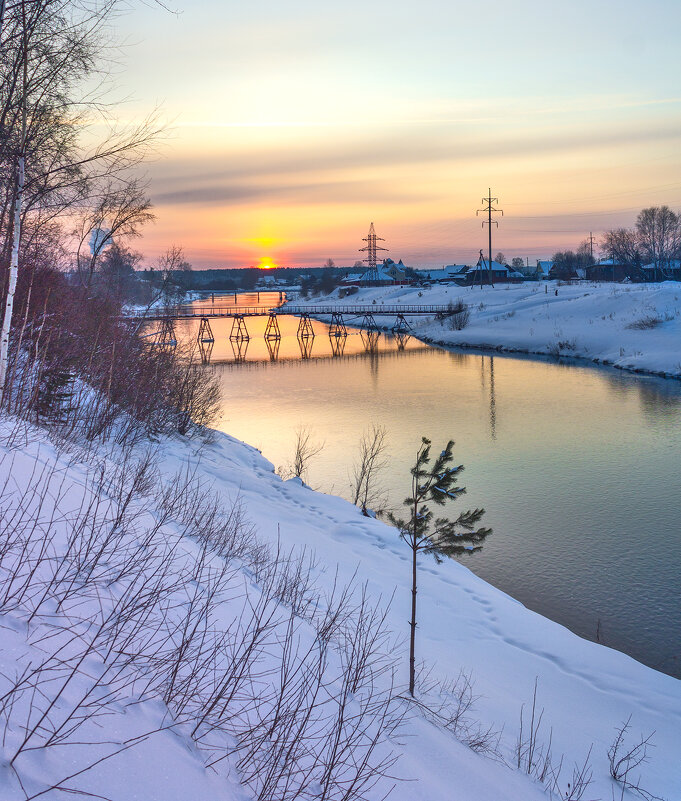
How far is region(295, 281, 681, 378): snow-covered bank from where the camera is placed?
3988 centimetres

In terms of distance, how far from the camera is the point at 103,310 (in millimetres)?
16578

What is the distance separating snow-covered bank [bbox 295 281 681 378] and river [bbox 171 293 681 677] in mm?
3999

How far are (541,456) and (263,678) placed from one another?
16751 mm

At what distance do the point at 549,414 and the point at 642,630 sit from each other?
16.5 meters

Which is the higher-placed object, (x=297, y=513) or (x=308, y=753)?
(x=308, y=753)

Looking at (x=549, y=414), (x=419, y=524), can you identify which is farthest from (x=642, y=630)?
(x=549, y=414)

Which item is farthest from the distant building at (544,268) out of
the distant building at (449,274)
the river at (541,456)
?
the river at (541,456)

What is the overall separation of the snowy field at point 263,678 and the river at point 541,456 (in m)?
1.74

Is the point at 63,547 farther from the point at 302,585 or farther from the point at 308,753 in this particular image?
the point at 302,585

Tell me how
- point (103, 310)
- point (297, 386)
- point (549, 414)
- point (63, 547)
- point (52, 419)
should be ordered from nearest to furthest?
point (63, 547) → point (52, 419) → point (103, 310) → point (549, 414) → point (297, 386)

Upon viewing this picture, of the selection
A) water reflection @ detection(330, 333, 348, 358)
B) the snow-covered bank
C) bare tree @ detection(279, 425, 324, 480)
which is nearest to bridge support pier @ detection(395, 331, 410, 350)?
the snow-covered bank

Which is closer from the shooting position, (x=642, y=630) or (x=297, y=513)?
(x=642, y=630)

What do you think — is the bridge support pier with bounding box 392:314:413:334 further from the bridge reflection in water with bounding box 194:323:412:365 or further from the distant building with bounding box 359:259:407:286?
the distant building with bounding box 359:259:407:286

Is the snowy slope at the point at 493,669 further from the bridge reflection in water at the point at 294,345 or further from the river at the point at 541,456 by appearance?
the bridge reflection in water at the point at 294,345
